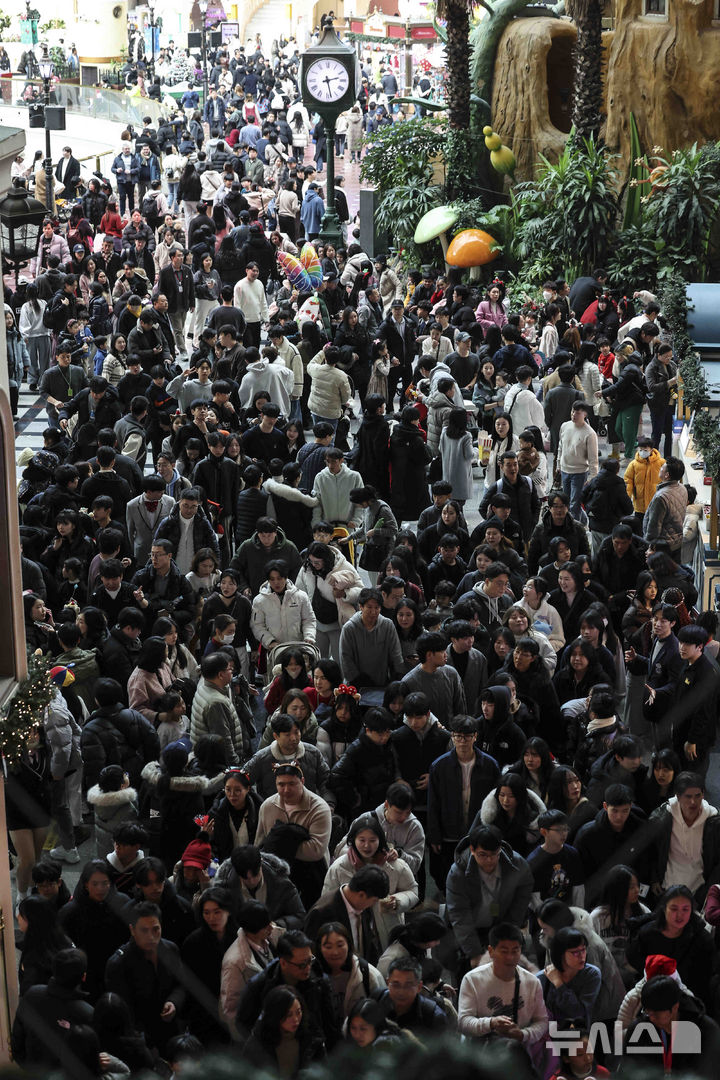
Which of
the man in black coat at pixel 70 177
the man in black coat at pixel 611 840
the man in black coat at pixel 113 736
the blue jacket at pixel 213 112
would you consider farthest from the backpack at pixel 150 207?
the man in black coat at pixel 611 840

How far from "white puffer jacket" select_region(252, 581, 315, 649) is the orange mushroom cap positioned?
43.6ft

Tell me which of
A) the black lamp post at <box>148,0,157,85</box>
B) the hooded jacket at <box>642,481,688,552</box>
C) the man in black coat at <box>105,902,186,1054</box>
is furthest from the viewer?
the black lamp post at <box>148,0,157,85</box>

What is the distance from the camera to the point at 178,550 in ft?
34.3

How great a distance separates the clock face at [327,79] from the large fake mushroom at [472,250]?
8.83 ft

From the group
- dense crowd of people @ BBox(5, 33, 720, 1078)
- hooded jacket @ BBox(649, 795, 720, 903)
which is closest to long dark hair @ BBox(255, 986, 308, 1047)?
dense crowd of people @ BBox(5, 33, 720, 1078)

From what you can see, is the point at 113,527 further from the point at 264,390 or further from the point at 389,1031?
the point at 389,1031

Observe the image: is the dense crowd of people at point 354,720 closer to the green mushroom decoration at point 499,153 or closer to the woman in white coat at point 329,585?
the woman in white coat at point 329,585

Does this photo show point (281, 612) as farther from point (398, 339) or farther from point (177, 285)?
point (177, 285)

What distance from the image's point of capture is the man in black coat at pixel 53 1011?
5664 mm

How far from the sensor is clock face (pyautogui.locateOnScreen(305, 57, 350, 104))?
864 inches

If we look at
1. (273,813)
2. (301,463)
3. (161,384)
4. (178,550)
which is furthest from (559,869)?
(161,384)

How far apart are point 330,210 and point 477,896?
17.3 meters

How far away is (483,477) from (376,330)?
7.43ft

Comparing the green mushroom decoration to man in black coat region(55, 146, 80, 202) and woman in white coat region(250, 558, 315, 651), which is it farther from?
woman in white coat region(250, 558, 315, 651)
